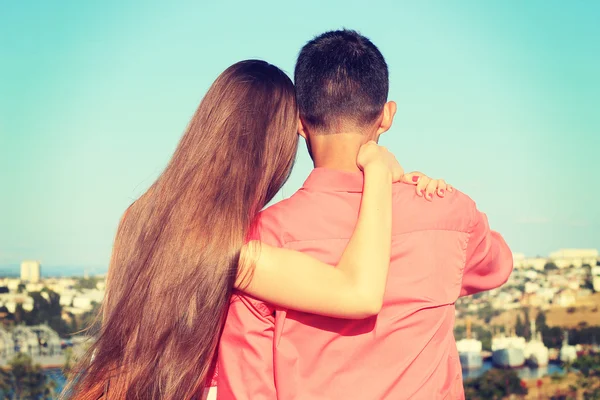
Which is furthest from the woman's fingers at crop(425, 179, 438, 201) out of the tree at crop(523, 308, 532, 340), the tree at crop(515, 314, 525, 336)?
the tree at crop(515, 314, 525, 336)

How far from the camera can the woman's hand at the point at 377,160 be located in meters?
1.56

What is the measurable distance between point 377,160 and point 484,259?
1.40ft

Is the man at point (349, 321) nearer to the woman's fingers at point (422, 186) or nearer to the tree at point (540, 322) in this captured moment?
the woman's fingers at point (422, 186)

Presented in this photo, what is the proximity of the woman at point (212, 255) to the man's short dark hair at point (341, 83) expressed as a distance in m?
0.06

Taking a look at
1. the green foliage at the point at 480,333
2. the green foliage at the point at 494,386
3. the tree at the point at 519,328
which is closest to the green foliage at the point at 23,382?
the green foliage at the point at 494,386

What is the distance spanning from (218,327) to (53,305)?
1871 centimetres

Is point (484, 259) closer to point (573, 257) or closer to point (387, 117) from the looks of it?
point (387, 117)

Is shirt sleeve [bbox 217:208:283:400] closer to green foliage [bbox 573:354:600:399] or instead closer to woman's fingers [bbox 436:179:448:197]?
woman's fingers [bbox 436:179:448:197]

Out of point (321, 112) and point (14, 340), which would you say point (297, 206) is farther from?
point (14, 340)

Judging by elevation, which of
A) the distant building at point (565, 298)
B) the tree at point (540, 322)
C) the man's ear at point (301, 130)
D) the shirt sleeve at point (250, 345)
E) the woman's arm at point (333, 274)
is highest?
the man's ear at point (301, 130)

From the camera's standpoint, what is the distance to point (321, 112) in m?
1.60

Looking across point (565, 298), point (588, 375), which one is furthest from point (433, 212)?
point (565, 298)

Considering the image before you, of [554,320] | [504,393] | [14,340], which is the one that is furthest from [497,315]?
[14,340]

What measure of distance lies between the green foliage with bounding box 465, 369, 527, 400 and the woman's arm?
1225 centimetres
